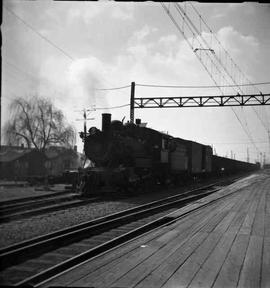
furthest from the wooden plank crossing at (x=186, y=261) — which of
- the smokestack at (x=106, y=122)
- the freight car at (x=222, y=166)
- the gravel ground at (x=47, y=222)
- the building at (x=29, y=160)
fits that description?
the building at (x=29, y=160)

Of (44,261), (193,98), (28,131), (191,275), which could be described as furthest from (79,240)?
(28,131)

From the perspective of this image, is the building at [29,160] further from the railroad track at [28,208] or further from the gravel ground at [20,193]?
the railroad track at [28,208]

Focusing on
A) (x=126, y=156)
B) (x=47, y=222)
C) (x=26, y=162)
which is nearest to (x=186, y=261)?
(x=47, y=222)

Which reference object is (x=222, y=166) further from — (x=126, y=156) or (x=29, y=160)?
(x=126, y=156)

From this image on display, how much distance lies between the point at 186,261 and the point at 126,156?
13.6m

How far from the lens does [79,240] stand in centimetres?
782

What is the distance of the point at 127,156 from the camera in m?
19.2

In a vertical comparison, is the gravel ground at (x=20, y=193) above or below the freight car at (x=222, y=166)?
below

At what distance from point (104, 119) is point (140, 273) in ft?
47.6

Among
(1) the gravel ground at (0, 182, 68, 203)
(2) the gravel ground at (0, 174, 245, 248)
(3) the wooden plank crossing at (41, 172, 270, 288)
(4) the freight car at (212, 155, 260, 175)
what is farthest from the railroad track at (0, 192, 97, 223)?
(4) the freight car at (212, 155, 260, 175)

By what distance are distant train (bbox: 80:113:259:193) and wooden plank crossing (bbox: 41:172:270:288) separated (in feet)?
29.6

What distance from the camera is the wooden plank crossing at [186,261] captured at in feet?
15.5

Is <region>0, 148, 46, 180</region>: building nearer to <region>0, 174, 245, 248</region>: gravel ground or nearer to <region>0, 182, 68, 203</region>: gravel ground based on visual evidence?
<region>0, 182, 68, 203</region>: gravel ground

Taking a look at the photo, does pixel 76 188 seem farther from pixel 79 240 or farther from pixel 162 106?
pixel 162 106
